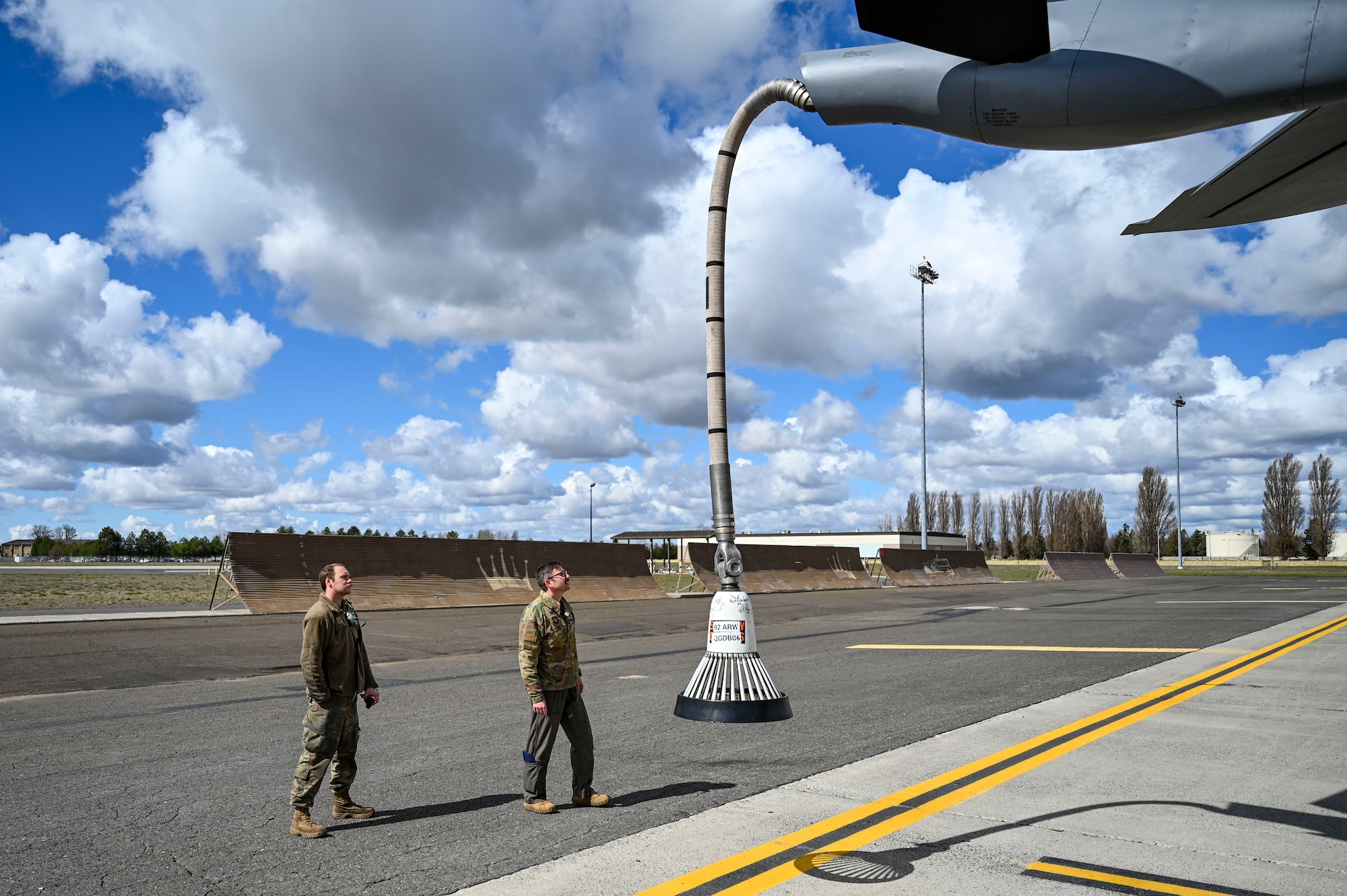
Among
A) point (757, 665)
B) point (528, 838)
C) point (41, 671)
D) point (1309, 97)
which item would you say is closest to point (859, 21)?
point (1309, 97)

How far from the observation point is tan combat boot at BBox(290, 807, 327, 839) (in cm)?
513

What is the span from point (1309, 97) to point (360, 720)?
8105 millimetres

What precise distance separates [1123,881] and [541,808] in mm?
3064

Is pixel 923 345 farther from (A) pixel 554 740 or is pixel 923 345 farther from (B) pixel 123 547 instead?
(B) pixel 123 547

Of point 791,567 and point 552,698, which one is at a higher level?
point 552,698

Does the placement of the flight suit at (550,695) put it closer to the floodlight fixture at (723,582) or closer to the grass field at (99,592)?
the floodlight fixture at (723,582)

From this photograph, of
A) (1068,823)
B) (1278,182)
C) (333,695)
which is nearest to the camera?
(1278,182)

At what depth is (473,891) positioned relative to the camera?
4.27 metres

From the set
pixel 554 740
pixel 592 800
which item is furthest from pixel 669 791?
pixel 554 740

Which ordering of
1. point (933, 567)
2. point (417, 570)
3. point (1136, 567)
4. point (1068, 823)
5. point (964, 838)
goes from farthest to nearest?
1. point (1136, 567)
2. point (933, 567)
3. point (417, 570)
4. point (1068, 823)
5. point (964, 838)

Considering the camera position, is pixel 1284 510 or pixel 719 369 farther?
pixel 1284 510

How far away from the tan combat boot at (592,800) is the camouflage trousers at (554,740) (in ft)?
0.07

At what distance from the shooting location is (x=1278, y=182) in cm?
369

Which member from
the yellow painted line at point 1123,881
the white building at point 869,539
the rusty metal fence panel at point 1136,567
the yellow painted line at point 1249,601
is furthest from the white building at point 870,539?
the yellow painted line at point 1123,881
